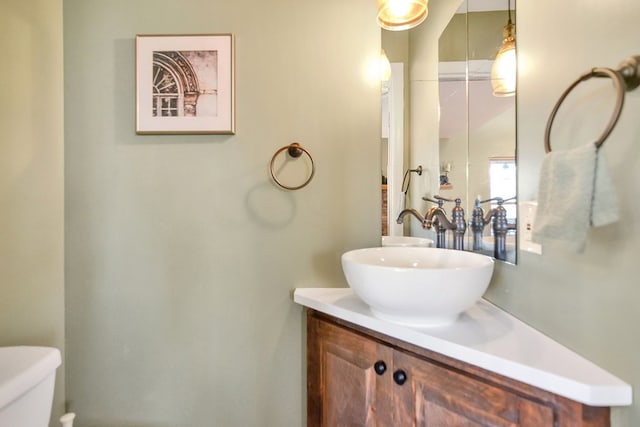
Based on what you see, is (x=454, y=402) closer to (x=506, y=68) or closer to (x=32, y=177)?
(x=506, y=68)

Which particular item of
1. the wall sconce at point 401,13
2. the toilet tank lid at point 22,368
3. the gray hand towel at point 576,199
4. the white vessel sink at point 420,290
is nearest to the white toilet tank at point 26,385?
the toilet tank lid at point 22,368

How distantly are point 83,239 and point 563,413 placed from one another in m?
1.60

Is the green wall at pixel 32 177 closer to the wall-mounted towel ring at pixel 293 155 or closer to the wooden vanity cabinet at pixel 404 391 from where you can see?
the wall-mounted towel ring at pixel 293 155

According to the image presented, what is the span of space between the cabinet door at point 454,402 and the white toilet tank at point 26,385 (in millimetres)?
981

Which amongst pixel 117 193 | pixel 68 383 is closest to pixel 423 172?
pixel 117 193

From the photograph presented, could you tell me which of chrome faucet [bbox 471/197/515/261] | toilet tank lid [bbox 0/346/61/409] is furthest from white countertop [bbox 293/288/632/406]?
toilet tank lid [bbox 0/346/61/409]

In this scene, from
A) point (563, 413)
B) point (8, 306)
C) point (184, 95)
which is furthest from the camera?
point (184, 95)

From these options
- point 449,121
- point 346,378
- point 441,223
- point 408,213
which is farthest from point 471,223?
point 346,378

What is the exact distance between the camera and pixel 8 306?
94cm

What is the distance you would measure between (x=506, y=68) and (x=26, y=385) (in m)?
1.63

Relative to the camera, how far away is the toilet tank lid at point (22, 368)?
68 centimetres

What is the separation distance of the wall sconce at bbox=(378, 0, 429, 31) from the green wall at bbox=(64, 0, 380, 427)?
0.37ft

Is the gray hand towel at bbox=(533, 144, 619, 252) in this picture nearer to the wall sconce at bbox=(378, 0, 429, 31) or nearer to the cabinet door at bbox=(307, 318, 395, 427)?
the cabinet door at bbox=(307, 318, 395, 427)

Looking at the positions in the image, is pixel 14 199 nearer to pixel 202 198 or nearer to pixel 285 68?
pixel 202 198
